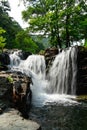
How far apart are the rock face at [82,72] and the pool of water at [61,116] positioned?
653 cm

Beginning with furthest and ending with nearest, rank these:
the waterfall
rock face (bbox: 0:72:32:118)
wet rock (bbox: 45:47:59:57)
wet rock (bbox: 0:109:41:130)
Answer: wet rock (bbox: 45:47:59:57) → the waterfall → rock face (bbox: 0:72:32:118) → wet rock (bbox: 0:109:41:130)

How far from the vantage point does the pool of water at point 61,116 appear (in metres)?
12.4

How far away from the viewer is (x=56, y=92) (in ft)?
79.8

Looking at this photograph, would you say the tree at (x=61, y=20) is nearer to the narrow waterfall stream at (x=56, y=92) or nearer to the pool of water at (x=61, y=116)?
the narrow waterfall stream at (x=56, y=92)

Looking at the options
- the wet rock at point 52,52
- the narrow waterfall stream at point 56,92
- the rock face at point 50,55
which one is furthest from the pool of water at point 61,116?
the wet rock at point 52,52

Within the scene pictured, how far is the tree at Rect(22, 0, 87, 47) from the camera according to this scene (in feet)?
110

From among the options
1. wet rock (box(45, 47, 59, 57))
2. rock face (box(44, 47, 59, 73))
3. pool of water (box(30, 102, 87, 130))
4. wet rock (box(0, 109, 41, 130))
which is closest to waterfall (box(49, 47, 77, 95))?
rock face (box(44, 47, 59, 73))

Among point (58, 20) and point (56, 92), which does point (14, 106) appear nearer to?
point (56, 92)

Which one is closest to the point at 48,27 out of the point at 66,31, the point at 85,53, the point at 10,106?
the point at 66,31

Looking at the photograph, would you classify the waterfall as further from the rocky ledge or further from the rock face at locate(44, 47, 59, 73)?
the rocky ledge

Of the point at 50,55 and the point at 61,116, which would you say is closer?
the point at 61,116

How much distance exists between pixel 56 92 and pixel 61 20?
13246 mm

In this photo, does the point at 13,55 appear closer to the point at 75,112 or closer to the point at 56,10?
the point at 56,10

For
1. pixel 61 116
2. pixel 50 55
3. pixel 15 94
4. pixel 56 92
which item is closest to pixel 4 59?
pixel 50 55
